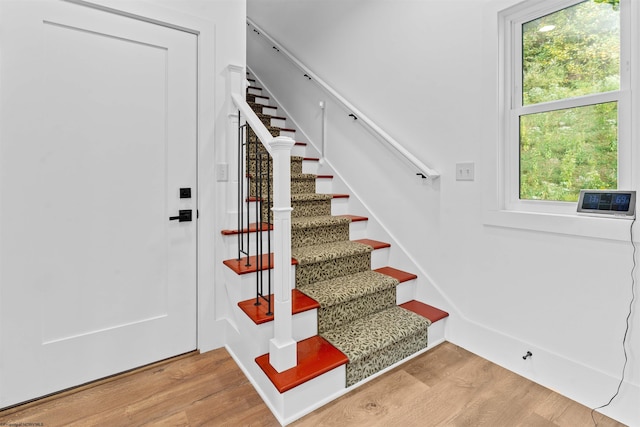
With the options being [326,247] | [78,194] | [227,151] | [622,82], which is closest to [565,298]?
[622,82]

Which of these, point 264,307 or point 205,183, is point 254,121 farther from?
point 264,307

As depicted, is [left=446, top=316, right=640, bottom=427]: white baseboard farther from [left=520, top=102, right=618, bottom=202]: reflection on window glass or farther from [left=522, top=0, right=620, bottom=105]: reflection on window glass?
[left=522, top=0, right=620, bottom=105]: reflection on window glass

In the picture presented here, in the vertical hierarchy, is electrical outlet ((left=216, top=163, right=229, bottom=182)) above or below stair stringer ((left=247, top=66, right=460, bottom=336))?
above

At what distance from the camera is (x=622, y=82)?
58.5 inches

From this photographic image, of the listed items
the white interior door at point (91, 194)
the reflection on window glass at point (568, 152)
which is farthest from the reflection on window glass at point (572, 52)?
the white interior door at point (91, 194)

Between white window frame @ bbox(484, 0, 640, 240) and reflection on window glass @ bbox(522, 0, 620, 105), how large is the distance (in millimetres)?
35

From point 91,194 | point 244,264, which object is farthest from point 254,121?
point 91,194

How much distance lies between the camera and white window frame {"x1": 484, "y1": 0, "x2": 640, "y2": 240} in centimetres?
145

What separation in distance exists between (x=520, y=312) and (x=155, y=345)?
2.15m

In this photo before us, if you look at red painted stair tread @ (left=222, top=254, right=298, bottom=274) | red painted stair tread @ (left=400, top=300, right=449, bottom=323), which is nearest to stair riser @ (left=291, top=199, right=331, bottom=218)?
red painted stair tread @ (left=222, top=254, right=298, bottom=274)

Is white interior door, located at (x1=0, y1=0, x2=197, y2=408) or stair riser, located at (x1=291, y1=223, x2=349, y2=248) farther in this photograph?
stair riser, located at (x1=291, y1=223, x2=349, y2=248)

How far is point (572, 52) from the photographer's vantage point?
5.49ft

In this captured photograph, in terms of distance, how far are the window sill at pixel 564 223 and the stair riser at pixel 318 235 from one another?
1040 millimetres

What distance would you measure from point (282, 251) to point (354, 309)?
0.76 m
